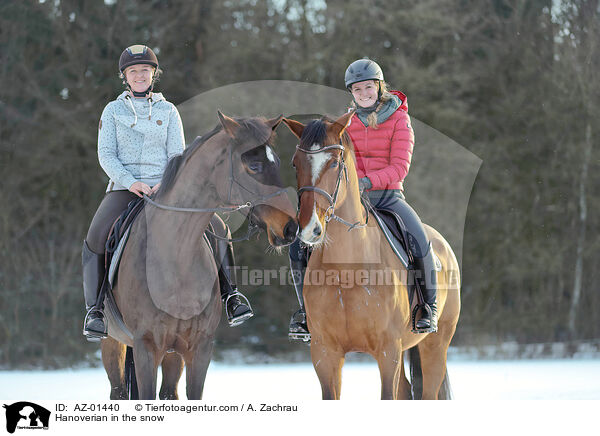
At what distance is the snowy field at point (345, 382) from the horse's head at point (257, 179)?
4.65 metres

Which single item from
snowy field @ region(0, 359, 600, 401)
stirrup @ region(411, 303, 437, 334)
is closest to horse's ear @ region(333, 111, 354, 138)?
stirrup @ region(411, 303, 437, 334)

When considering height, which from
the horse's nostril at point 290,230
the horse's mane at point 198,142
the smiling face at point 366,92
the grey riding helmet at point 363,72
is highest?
the grey riding helmet at point 363,72

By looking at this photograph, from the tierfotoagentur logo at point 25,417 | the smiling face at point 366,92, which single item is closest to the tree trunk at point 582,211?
the smiling face at point 366,92

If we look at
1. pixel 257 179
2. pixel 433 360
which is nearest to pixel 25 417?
pixel 257 179

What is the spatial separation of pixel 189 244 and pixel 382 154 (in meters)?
1.66

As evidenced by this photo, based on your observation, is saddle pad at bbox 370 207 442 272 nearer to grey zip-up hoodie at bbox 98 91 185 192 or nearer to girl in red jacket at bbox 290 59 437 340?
girl in red jacket at bbox 290 59 437 340

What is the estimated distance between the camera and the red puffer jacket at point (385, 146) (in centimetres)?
545

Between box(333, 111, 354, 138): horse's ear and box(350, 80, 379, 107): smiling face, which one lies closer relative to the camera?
box(333, 111, 354, 138): horse's ear

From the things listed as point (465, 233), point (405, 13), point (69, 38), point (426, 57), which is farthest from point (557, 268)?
point (69, 38)

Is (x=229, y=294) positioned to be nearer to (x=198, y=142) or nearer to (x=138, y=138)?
(x=198, y=142)

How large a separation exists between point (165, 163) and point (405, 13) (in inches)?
316

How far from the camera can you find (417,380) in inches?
248

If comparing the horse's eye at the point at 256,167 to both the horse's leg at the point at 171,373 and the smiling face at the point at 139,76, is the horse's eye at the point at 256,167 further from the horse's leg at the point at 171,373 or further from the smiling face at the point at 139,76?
the horse's leg at the point at 171,373

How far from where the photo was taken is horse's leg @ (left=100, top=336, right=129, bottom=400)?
6.22m
